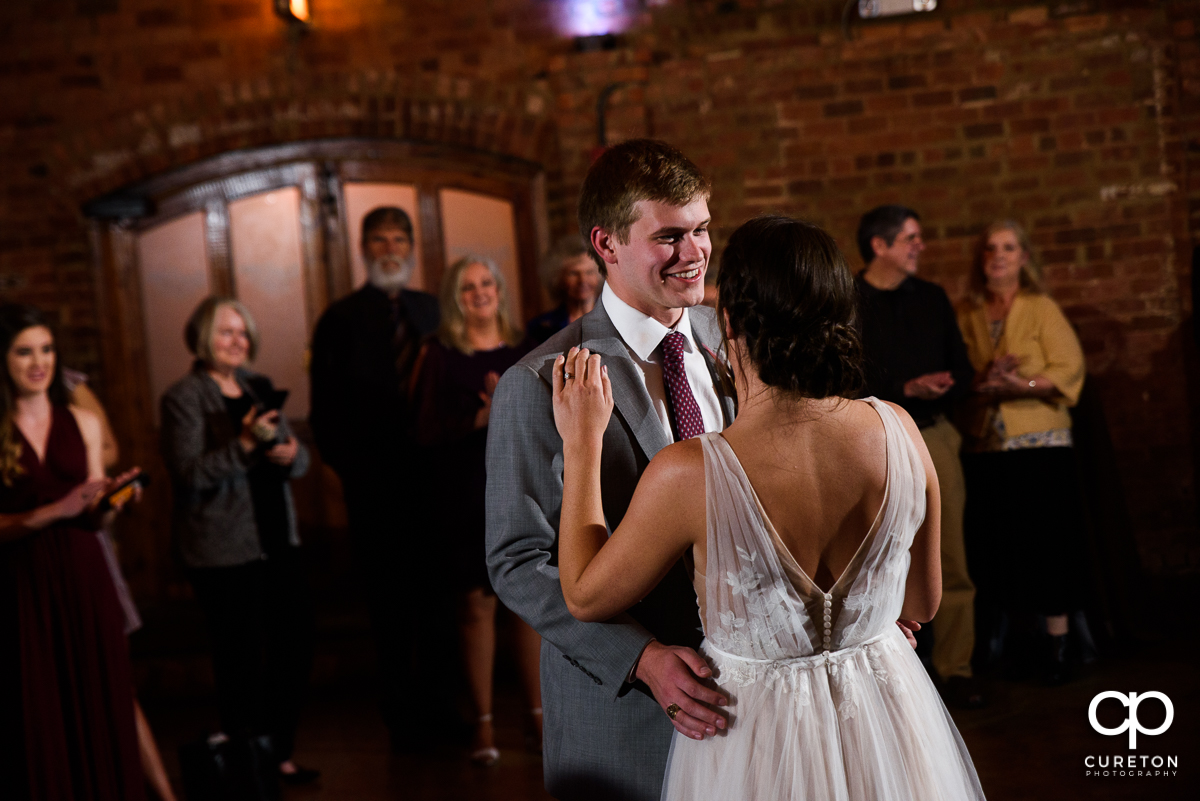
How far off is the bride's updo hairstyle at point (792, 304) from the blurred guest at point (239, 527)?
253cm

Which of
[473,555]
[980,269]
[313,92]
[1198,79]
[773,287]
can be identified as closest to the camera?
[773,287]

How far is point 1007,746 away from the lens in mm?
3477

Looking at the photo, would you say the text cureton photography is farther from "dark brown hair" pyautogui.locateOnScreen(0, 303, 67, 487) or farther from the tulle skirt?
"dark brown hair" pyautogui.locateOnScreen(0, 303, 67, 487)

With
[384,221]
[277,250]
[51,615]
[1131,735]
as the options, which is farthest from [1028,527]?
[277,250]

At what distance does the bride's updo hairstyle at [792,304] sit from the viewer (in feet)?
4.61

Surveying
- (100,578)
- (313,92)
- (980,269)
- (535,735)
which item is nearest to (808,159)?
(980,269)

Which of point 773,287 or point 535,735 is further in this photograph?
point 535,735

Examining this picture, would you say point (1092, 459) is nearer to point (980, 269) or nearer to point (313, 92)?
point (980, 269)

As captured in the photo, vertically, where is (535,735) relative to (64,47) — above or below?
below

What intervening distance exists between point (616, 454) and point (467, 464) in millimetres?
2199

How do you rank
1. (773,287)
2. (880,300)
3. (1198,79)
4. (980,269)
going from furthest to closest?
(1198,79) < (980,269) < (880,300) < (773,287)

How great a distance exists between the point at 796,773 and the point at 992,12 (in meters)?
4.42

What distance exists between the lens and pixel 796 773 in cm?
144

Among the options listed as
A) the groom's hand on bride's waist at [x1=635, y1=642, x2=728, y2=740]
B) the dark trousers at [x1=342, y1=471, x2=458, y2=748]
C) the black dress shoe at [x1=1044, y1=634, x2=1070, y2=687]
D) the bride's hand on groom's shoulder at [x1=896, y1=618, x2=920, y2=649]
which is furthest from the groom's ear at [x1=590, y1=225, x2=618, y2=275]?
the black dress shoe at [x1=1044, y1=634, x2=1070, y2=687]
